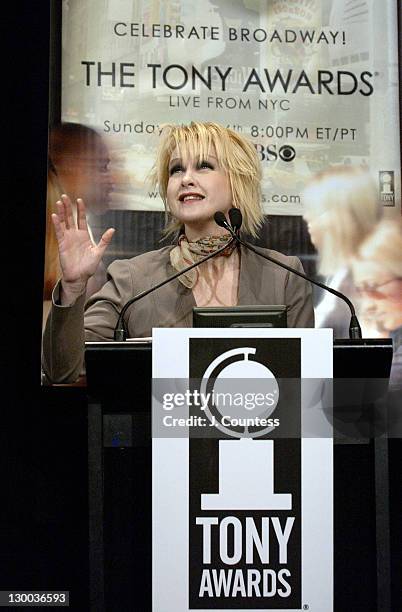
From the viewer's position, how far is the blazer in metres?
3.02

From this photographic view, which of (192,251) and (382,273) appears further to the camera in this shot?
(382,273)

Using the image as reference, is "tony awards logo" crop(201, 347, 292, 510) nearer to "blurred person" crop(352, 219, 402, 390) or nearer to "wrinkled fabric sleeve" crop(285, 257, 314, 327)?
"wrinkled fabric sleeve" crop(285, 257, 314, 327)

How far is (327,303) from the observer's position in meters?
3.26

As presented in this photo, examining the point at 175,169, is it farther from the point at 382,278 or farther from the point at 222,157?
the point at 382,278

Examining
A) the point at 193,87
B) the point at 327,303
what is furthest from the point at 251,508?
the point at 193,87

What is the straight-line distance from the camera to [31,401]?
129 inches

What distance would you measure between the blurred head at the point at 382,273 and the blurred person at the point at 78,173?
98cm

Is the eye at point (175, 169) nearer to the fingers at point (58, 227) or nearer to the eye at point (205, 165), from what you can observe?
the eye at point (205, 165)

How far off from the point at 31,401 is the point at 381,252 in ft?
4.73

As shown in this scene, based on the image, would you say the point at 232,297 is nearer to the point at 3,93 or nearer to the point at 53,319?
the point at 53,319

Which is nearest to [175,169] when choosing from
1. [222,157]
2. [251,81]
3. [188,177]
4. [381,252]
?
[188,177]

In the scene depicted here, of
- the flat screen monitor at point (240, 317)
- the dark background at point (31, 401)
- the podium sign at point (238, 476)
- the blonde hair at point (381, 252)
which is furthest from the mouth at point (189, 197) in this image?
the podium sign at point (238, 476)

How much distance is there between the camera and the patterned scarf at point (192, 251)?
315 cm

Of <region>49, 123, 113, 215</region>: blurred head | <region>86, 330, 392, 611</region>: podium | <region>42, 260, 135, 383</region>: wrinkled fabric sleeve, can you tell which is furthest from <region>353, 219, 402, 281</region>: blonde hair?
<region>86, 330, 392, 611</region>: podium
